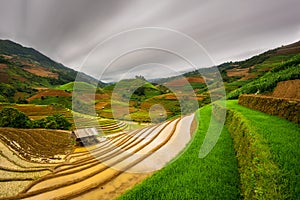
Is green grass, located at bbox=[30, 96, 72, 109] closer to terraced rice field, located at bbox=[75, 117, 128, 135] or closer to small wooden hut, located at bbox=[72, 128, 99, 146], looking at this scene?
terraced rice field, located at bbox=[75, 117, 128, 135]

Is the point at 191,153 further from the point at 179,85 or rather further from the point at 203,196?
the point at 179,85

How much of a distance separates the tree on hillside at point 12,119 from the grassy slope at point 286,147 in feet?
66.9

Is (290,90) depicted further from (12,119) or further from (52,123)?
(52,123)

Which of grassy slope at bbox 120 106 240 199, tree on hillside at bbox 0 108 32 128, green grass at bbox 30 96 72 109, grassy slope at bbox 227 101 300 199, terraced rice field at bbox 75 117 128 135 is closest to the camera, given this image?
grassy slope at bbox 227 101 300 199

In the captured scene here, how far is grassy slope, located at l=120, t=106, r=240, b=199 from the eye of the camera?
4176 mm

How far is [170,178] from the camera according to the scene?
16.4ft

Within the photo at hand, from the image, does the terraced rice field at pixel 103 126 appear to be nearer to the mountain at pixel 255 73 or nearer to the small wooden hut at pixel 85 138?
the small wooden hut at pixel 85 138

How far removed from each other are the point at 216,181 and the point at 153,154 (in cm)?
400

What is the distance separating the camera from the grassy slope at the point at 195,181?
4.18 meters

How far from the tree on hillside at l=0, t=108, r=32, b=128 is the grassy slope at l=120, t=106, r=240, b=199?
59.8ft

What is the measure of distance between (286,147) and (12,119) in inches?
842

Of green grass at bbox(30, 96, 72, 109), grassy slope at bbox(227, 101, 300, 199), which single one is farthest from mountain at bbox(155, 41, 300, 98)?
green grass at bbox(30, 96, 72, 109)

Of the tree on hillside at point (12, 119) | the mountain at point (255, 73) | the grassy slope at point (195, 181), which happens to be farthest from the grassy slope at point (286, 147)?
the tree on hillside at point (12, 119)

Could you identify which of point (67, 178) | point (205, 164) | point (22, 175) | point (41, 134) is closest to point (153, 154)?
point (205, 164)
